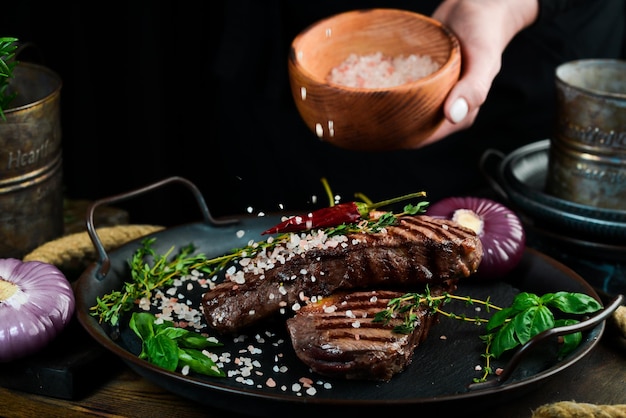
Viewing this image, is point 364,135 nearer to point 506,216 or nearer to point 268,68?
point 506,216

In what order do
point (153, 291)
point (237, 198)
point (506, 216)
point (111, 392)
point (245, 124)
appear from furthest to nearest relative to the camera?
point (237, 198)
point (245, 124)
point (506, 216)
point (153, 291)
point (111, 392)

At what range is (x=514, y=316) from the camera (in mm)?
1821

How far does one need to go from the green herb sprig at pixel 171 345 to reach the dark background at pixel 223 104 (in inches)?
59.5

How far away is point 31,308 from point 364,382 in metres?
0.77

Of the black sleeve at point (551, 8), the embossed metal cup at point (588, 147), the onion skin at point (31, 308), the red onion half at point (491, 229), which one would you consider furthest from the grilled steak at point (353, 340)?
the black sleeve at point (551, 8)

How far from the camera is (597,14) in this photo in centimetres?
328

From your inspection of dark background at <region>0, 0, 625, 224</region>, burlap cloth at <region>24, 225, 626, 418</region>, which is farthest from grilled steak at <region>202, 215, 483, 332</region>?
dark background at <region>0, 0, 625, 224</region>

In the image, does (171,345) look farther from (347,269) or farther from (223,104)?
(223,104)

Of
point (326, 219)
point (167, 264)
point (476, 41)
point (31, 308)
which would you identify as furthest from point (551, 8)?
point (31, 308)

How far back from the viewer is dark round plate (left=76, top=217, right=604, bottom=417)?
153cm

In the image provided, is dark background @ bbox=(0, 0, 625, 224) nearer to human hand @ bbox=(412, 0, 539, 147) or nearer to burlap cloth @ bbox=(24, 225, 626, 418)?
human hand @ bbox=(412, 0, 539, 147)

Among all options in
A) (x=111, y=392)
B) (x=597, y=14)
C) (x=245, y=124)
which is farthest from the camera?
(x=245, y=124)

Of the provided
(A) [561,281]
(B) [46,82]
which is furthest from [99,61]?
(A) [561,281]

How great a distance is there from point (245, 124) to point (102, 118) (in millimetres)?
734
